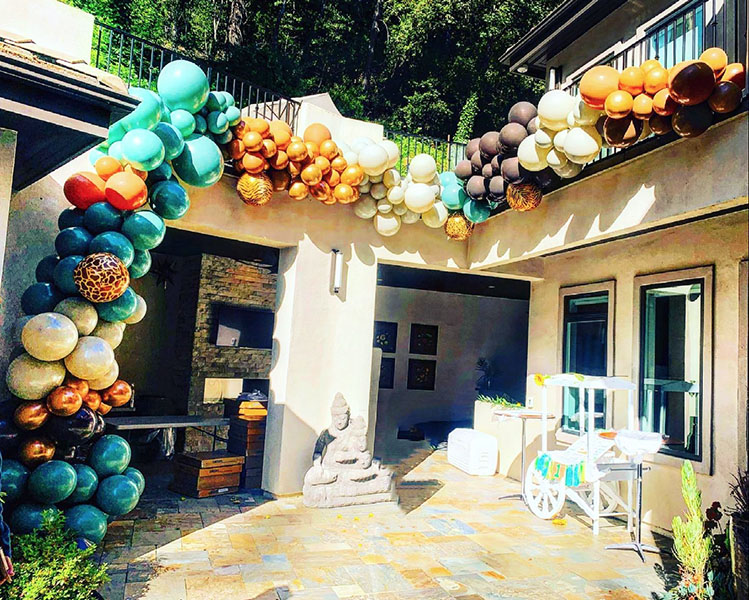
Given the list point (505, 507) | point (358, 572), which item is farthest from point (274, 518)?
point (505, 507)

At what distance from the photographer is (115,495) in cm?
424

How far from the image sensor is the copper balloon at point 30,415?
13.0ft

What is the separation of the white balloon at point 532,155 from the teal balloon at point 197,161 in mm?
2847

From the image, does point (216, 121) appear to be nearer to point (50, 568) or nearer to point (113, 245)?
point (113, 245)

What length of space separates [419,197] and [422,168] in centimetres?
34

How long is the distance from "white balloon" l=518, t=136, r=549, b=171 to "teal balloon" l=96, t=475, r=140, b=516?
4402 mm

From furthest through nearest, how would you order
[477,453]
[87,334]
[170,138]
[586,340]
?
[477,453] → [586,340] → [170,138] → [87,334]

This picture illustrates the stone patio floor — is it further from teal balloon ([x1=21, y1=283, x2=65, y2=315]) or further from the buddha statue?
teal balloon ([x1=21, y1=283, x2=65, y2=315])

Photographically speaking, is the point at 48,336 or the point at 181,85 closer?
the point at 48,336

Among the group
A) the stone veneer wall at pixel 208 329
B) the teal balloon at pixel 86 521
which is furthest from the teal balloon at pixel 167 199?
the stone veneer wall at pixel 208 329

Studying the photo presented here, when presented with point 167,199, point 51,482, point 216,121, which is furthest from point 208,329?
point 51,482

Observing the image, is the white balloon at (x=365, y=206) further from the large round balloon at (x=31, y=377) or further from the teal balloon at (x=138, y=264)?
the large round balloon at (x=31, y=377)

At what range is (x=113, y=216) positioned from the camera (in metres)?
4.40

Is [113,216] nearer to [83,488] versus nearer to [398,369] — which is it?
[83,488]
